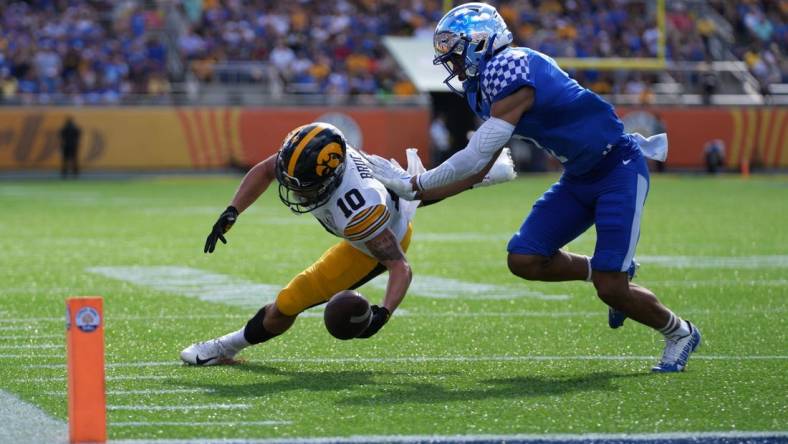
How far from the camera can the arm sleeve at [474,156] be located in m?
5.45

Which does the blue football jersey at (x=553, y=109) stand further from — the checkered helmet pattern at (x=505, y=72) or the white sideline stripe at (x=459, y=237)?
the white sideline stripe at (x=459, y=237)

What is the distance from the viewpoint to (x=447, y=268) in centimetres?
1066

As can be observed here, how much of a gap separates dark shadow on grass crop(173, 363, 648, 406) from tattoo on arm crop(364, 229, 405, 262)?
20.6 inches

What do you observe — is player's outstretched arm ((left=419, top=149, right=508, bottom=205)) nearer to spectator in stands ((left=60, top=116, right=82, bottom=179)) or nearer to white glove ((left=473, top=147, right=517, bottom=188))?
white glove ((left=473, top=147, right=517, bottom=188))

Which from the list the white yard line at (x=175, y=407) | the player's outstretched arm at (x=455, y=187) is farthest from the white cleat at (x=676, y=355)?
the white yard line at (x=175, y=407)

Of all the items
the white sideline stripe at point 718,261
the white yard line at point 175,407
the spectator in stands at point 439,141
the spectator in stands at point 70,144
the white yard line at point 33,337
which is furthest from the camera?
the spectator in stands at point 439,141

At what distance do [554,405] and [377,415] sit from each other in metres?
0.70

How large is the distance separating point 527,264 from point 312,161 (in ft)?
3.72

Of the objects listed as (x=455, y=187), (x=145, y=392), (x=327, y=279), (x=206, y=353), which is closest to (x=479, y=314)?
(x=327, y=279)

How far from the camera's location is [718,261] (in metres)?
10.9

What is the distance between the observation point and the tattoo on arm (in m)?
5.70

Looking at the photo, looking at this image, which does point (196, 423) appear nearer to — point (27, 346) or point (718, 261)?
point (27, 346)

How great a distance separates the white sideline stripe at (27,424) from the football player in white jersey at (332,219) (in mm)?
1143

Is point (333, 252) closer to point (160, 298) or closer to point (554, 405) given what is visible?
point (554, 405)
